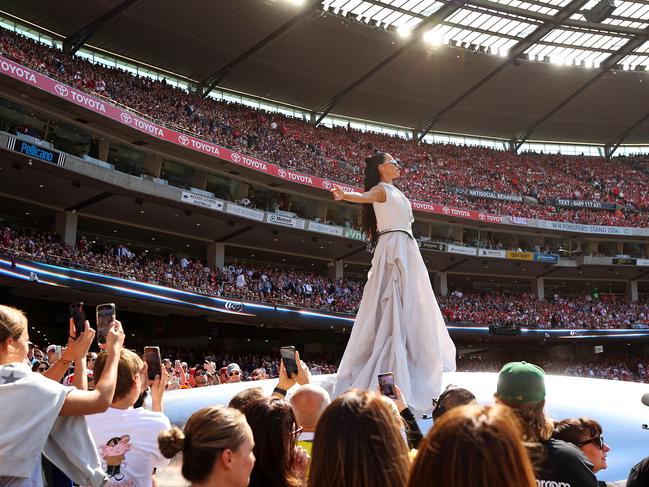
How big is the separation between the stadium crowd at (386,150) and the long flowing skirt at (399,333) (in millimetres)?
23112

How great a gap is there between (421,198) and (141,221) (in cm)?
1822

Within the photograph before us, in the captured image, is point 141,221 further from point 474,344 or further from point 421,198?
point 474,344

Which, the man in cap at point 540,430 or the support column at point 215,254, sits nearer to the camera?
the man in cap at point 540,430

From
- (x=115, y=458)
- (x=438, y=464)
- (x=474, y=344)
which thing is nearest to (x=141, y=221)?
(x=474, y=344)

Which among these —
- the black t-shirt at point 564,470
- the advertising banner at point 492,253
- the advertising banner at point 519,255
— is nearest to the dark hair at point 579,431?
the black t-shirt at point 564,470

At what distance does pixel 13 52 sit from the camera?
2600 centimetres

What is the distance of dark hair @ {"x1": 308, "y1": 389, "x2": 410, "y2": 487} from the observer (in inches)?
72.1

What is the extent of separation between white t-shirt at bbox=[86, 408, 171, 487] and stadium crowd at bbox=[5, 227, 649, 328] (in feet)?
69.5

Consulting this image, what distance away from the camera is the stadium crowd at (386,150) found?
1254 inches

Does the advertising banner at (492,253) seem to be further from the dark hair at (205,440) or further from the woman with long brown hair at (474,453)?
the woman with long brown hair at (474,453)

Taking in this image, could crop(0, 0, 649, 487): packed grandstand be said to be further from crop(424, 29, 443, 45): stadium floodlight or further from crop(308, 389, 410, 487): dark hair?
crop(424, 29, 443, 45): stadium floodlight

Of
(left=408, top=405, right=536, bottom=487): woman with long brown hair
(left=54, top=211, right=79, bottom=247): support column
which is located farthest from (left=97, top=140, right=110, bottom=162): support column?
(left=408, top=405, right=536, bottom=487): woman with long brown hair

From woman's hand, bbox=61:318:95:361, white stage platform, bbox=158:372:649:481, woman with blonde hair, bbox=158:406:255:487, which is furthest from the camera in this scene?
white stage platform, bbox=158:372:649:481

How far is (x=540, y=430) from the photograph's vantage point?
285cm
